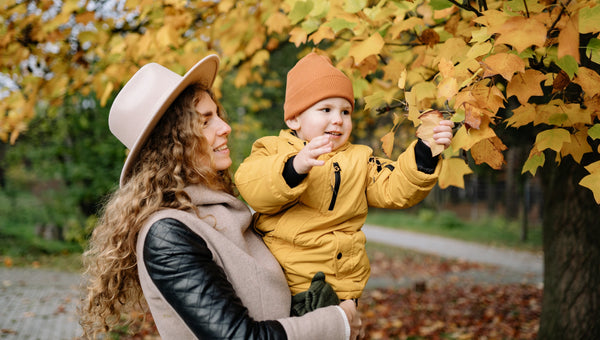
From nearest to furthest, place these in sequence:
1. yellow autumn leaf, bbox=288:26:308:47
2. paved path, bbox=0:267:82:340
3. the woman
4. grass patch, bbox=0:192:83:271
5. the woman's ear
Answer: the woman
the woman's ear
yellow autumn leaf, bbox=288:26:308:47
paved path, bbox=0:267:82:340
grass patch, bbox=0:192:83:271

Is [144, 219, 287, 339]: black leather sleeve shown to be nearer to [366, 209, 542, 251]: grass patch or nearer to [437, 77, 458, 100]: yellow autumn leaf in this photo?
[437, 77, 458, 100]: yellow autumn leaf

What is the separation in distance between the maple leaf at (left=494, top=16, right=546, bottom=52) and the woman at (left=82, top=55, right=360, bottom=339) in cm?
→ 104

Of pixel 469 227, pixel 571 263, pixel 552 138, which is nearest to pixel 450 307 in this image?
pixel 571 263

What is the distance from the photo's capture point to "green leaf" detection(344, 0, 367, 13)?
7.89ft

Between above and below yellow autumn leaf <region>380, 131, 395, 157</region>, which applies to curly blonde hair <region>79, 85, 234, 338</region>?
below

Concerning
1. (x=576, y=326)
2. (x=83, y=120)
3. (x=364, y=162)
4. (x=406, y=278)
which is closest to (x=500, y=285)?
(x=406, y=278)

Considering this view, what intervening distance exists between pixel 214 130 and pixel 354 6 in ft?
3.55

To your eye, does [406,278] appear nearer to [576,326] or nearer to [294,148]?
[576,326]

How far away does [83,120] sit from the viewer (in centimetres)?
1020

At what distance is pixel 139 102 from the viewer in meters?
1.74

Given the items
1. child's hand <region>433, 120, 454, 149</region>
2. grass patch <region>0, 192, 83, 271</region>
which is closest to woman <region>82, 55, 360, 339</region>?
child's hand <region>433, 120, 454, 149</region>

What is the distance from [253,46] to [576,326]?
3.43 meters

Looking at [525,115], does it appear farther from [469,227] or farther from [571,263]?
[469,227]

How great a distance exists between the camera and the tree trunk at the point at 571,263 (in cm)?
378
